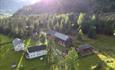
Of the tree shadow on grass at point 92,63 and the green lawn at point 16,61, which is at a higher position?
the tree shadow on grass at point 92,63

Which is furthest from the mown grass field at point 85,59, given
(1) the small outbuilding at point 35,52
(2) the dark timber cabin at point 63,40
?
(2) the dark timber cabin at point 63,40

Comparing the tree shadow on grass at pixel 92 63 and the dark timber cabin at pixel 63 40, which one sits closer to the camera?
the tree shadow on grass at pixel 92 63

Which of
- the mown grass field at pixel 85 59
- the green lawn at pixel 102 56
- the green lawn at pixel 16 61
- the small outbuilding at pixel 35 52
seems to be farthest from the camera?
the small outbuilding at pixel 35 52

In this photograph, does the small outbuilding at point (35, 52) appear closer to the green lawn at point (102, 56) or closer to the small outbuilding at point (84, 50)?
the small outbuilding at point (84, 50)

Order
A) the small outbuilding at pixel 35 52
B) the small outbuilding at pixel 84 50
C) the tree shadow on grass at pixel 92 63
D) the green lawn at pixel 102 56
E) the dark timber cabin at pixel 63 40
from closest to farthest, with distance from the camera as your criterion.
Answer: the tree shadow on grass at pixel 92 63
the green lawn at pixel 102 56
the small outbuilding at pixel 84 50
the small outbuilding at pixel 35 52
the dark timber cabin at pixel 63 40

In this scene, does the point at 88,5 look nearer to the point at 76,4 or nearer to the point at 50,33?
the point at 76,4

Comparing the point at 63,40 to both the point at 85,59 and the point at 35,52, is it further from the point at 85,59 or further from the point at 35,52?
the point at 85,59
